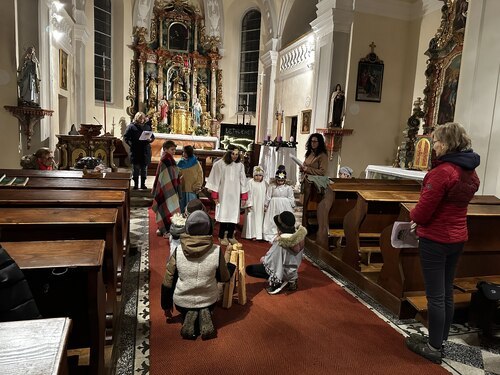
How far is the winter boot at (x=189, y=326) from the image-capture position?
277cm

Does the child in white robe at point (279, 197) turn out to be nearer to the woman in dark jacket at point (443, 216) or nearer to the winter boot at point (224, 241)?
the winter boot at point (224, 241)

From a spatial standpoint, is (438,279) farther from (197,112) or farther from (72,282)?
(197,112)

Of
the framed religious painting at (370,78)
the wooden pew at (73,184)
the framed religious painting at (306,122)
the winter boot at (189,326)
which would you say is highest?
the framed religious painting at (370,78)

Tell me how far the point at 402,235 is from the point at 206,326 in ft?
5.43

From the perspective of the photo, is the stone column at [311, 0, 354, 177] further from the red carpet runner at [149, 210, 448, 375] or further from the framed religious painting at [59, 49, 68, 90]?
the framed religious painting at [59, 49, 68, 90]

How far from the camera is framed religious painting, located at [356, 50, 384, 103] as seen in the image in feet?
29.6

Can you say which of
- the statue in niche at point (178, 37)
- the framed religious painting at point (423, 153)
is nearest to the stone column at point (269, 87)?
the statue in niche at point (178, 37)

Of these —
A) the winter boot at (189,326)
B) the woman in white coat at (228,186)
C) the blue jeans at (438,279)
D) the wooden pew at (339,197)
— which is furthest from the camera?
the woman in white coat at (228,186)

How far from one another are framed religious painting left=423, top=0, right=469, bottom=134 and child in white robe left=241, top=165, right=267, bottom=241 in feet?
15.6

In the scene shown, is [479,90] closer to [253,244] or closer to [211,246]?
[253,244]

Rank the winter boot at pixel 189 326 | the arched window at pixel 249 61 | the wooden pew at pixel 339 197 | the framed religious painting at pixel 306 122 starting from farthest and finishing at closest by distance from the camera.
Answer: the arched window at pixel 249 61 < the framed religious painting at pixel 306 122 < the wooden pew at pixel 339 197 < the winter boot at pixel 189 326

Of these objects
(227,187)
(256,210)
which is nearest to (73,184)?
(227,187)

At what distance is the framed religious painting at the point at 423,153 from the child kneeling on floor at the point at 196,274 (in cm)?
612

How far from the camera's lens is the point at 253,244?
5324 millimetres
